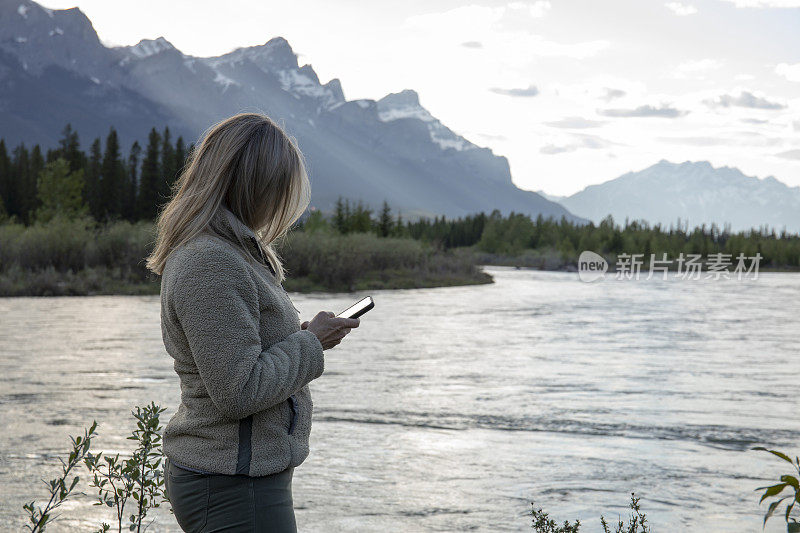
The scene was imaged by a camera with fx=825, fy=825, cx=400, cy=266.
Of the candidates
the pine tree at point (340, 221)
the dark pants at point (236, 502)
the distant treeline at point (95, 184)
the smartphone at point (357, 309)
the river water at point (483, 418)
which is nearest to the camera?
the dark pants at point (236, 502)

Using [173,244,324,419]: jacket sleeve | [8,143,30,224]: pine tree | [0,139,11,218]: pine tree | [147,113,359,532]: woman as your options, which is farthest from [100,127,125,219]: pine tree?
[173,244,324,419]: jacket sleeve

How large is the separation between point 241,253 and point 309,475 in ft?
20.2

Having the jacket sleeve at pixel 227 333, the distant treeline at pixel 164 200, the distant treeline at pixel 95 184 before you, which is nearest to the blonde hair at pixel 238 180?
the jacket sleeve at pixel 227 333

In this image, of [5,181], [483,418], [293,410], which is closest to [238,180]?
[293,410]

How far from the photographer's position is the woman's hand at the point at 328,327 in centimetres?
242

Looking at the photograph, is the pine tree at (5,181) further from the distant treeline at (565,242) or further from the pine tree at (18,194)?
the distant treeline at (565,242)

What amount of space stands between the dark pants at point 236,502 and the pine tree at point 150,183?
2673 inches

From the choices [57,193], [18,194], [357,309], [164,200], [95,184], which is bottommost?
[357,309]

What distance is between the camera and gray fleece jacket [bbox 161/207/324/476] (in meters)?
2.16

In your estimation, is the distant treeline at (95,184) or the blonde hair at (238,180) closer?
the blonde hair at (238,180)

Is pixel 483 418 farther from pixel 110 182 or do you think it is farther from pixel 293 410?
pixel 110 182

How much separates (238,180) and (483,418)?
923 cm

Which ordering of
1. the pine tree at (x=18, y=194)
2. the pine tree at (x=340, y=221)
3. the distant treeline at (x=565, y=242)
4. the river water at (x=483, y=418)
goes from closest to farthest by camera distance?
the river water at (x=483, y=418)
the pine tree at (x=340, y=221)
the pine tree at (x=18, y=194)
the distant treeline at (x=565, y=242)

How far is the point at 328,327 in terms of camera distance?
2.43m
